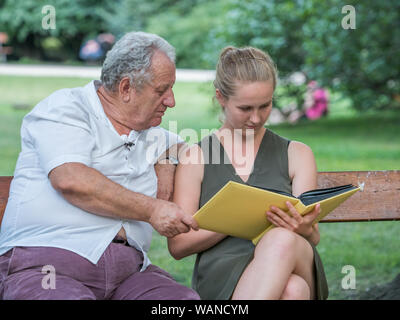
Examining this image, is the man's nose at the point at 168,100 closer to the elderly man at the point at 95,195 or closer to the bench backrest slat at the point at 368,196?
the elderly man at the point at 95,195

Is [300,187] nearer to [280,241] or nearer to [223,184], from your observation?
[223,184]

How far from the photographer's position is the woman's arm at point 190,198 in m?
2.76

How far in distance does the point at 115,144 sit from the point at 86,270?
1.76 feet

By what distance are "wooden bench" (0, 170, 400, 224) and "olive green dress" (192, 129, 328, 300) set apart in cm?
34

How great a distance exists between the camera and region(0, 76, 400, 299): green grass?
4727 millimetres

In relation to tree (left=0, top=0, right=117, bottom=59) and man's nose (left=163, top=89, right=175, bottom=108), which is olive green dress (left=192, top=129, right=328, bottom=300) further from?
tree (left=0, top=0, right=117, bottom=59)

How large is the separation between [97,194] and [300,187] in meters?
0.93

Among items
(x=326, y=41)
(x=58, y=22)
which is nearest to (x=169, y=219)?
(x=326, y=41)

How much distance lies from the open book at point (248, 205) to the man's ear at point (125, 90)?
2.01ft

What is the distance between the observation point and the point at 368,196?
3.17 metres

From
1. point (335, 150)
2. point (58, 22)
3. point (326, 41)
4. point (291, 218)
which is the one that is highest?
point (326, 41)

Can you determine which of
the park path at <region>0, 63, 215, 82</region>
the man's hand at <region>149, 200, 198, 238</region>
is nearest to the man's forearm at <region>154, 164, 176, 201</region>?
the man's hand at <region>149, 200, 198, 238</region>

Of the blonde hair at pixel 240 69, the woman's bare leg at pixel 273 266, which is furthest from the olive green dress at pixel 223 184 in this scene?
the blonde hair at pixel 240 69

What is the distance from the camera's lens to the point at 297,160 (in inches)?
115
